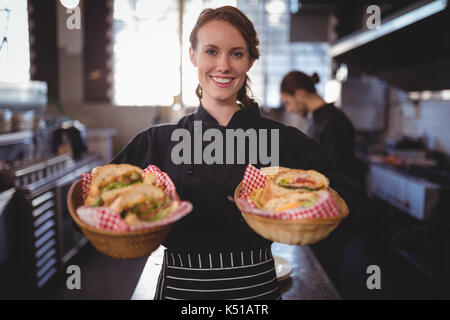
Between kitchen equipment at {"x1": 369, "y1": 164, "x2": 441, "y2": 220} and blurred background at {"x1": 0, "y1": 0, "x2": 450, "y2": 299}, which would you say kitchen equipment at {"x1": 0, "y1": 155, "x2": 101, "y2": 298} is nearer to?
blurred background at {"x1": 0, "y1": 0, "x2": 450, "y2": 299}

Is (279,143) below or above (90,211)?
above

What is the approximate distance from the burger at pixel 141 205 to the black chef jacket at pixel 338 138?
76.6 inches

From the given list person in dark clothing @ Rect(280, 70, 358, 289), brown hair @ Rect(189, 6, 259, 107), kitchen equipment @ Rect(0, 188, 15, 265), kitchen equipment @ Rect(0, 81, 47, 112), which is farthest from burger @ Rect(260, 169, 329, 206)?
kitchen equipment @ Rect(0, 81, 47, 112)

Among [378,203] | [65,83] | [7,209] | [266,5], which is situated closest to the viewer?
[7,209]

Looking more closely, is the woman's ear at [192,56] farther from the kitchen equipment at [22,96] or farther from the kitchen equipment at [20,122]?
the kitchen equipment at [22,96]

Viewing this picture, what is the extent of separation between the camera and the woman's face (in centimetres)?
121

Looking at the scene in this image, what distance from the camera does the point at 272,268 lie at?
1.33 m

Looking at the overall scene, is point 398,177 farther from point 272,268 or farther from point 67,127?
point 67,127

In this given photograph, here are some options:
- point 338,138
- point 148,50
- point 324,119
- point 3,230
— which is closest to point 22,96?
point 3,230

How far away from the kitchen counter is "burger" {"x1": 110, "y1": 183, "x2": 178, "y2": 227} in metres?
0.56

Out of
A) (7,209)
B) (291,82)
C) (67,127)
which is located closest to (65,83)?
(67,127)

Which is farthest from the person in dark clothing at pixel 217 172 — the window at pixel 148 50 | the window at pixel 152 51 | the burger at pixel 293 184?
the window at pixel 148 50

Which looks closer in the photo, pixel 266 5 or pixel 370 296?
pixel 370 296
